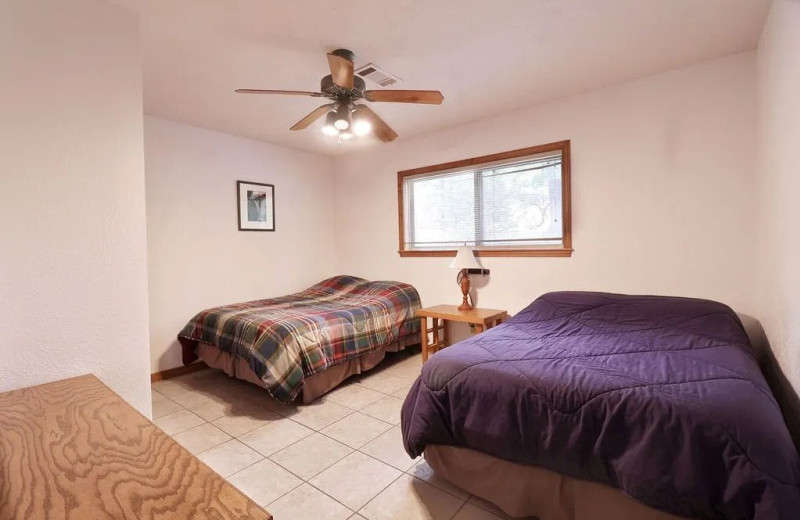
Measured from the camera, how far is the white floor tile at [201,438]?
2232mm

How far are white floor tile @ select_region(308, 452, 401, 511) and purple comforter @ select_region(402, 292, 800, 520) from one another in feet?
0.81

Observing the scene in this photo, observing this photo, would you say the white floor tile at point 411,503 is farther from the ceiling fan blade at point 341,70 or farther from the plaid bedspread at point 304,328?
the ceiling fan blade at point 341,70

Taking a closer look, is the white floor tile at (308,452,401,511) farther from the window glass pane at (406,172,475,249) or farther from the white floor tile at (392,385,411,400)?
the window glass pane at (406,172,475,249)

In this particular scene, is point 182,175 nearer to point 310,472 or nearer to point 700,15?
point 310,472

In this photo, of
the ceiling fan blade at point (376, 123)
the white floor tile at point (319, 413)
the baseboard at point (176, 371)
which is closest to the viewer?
the ceiling fan blade at point (376, 123)

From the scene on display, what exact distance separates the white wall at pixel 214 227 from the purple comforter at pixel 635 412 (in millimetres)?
2588

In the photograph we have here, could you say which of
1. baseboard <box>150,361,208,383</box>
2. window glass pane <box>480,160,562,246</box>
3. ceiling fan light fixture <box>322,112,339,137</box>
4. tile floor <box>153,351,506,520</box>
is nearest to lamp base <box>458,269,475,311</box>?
window glass pane <box>480,160,562,246</box>

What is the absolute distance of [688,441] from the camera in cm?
123

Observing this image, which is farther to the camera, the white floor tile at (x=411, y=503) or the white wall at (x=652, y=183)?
the white wall at (x=652, y=183)

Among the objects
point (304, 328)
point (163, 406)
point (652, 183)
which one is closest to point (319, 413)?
point (304, 328)

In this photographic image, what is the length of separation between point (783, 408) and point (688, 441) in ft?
3.19

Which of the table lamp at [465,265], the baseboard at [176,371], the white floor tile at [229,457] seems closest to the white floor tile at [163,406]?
the baseboard at [176,371]

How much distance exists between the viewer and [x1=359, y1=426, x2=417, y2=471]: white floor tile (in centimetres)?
204

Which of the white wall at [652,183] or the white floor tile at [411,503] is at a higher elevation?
the white wall at [652,183]
